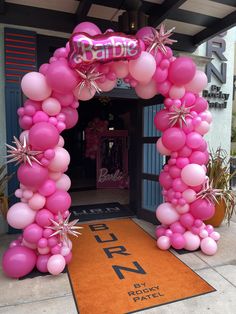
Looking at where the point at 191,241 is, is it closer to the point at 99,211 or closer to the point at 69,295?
the point at 69,295

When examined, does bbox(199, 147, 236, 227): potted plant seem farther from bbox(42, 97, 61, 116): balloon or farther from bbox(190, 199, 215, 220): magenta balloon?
bbox(42, 97, 61, 116): balloon

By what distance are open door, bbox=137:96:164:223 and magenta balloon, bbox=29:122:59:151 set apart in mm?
2016

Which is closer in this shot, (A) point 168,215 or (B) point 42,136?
(B) point 42,136

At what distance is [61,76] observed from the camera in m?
2.44

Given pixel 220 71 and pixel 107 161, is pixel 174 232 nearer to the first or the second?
pixel 220 71

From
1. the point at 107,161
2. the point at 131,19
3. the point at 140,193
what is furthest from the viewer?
the point at 107,161

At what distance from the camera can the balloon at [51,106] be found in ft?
8.50

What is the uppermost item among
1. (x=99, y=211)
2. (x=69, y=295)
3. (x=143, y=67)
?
(x=143, y=67)

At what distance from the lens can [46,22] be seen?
142 inches

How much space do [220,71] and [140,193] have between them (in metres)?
3.00

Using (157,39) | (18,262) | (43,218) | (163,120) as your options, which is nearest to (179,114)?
(163,120)

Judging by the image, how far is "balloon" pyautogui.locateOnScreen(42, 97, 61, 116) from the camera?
259cm

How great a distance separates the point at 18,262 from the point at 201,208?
2145 mm

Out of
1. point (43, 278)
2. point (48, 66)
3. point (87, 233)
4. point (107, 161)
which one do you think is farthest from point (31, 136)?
point (107, 161)
